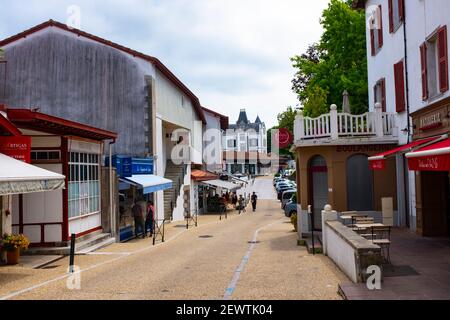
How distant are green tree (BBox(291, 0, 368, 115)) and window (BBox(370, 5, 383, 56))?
29.6 ft

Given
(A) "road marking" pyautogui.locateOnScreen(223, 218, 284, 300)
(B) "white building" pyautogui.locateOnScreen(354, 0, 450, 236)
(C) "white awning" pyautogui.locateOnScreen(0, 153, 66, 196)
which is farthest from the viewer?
(B) "white building" pyautogui.locateOnScreen(354, 0, 450, 236)

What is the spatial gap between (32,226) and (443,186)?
1300 centimetres

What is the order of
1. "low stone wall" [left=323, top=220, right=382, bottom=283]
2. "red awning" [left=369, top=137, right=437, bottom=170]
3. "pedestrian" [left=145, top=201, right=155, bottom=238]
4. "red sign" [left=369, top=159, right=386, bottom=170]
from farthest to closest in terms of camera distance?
"pedestrian" [left=145, top=201, right=155, bottom=238] < "red sign" [left=369, top=159, right=386, bottom=170] < "red awning" [left=369, top=137, right=437, bottom=170] < "low stone wall" [left=323, top=220, right=382, bottom=283]

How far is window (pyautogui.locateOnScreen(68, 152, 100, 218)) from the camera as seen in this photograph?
54.9ft

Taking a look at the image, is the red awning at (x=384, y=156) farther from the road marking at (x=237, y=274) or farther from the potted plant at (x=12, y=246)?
the potted plant at (x=12, y=246)

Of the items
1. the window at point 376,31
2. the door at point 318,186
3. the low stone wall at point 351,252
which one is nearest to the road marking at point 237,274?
the low stone wall at point 351,252

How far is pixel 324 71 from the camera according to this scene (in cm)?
3328

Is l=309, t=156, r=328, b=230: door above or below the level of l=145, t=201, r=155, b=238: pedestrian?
above

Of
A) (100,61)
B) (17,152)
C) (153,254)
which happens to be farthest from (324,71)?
(17,152)

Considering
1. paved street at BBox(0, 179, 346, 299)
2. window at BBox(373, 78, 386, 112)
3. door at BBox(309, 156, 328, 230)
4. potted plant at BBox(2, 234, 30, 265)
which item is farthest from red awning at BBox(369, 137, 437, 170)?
potted plant at BBox(2, 234, 30, 265)

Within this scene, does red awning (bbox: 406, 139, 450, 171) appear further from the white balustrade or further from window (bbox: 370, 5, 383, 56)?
window (bbox: 370, 5, 383, 56)

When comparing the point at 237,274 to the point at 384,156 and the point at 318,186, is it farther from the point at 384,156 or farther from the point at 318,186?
the point at 318,186

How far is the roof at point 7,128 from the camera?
12378 millimetres

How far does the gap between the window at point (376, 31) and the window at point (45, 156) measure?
13.5m
